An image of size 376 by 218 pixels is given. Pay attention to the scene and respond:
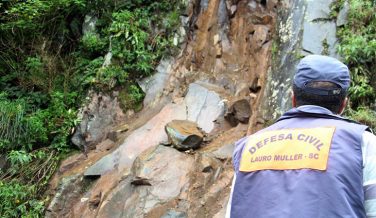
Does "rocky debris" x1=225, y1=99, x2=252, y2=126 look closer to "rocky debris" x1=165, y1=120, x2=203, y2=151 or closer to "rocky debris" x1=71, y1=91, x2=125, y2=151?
"rocky debris" x1=165, y1=120, x2=203, y2=151

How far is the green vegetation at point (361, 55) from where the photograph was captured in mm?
4023

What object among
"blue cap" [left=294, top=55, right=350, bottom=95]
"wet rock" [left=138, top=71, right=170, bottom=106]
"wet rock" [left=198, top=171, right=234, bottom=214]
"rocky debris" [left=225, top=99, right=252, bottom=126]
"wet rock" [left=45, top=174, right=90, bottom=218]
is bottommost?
"wet rock" [left=45, top=174, right=90, bottom=218]

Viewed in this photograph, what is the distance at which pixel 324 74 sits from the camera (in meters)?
1.45

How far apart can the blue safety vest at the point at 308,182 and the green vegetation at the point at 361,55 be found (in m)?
2.92

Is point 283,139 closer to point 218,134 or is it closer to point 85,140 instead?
point 218,134

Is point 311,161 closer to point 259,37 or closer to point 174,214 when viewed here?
point 174,214

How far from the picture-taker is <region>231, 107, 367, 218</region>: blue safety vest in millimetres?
1190

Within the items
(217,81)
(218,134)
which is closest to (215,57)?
(217,81)

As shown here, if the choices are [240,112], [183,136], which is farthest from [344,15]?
[183,136]

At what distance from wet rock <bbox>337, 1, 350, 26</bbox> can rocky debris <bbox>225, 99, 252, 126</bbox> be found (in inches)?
71.3

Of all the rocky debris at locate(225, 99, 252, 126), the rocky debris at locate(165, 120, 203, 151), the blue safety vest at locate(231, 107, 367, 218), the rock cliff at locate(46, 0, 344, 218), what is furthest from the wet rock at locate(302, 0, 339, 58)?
the blue safety vest at locate(231, 107, 367, 218)

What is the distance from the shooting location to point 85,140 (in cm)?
582

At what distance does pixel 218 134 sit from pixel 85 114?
2686 mm

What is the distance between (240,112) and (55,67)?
163 inches
